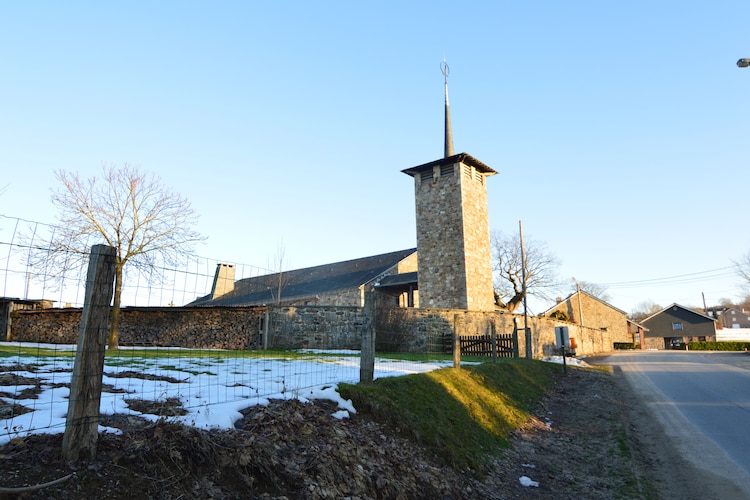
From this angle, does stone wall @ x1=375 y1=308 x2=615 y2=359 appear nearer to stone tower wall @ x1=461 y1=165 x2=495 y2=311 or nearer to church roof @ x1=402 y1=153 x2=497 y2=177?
stone tower wall @ x1=461 y1=165 x2=495 y2=311

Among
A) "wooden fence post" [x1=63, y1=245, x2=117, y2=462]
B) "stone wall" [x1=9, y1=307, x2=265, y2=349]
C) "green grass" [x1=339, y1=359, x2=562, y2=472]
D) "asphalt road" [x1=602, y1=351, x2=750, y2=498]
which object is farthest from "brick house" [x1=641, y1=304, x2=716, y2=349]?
"wooden fence post" [x1=63, y1=245, x2=117, y2=462]

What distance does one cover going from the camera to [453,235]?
32.7 meters

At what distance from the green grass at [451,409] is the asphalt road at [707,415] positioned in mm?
2841

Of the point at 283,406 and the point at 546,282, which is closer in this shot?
the point at 283,406

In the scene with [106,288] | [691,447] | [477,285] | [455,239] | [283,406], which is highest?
[455,239]

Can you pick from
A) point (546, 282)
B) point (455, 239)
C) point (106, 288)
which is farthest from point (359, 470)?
point (546, 282)

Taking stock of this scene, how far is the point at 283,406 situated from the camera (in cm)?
549

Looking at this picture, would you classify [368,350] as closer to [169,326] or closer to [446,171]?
[169,326]

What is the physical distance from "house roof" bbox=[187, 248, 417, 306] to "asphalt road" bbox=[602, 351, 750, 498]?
71.8ft

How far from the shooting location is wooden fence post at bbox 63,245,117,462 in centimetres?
351

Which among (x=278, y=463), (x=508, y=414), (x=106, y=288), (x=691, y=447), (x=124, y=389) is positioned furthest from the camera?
(x=508, y=414)

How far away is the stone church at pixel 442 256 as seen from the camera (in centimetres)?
3228

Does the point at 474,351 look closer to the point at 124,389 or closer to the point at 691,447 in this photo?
the point at 691,447

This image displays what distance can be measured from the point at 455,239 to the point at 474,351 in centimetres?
1078
